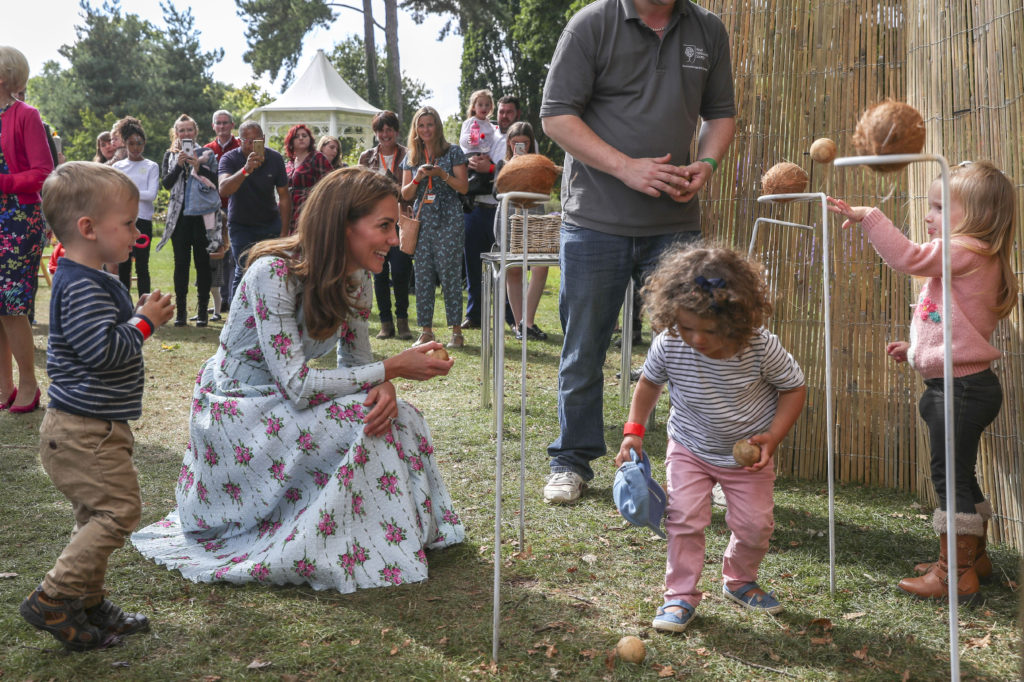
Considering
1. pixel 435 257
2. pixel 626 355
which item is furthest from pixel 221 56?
pixel 626 355

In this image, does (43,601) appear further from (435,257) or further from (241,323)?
(435,257)

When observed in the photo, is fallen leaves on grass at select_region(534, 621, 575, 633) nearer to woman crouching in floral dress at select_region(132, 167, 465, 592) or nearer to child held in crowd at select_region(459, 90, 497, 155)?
woman crouching in floral dress at select_region(132, 167, 465, 592)

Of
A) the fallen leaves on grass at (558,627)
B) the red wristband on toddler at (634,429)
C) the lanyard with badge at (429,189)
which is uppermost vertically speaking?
the lanyard with badge at (429,189)

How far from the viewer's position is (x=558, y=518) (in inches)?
141

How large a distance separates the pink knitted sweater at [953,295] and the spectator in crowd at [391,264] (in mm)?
5352

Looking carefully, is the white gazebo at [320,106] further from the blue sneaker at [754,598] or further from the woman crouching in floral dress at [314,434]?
the blue sneaker at [754,598]

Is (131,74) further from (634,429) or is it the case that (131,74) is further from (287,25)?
(634,429)

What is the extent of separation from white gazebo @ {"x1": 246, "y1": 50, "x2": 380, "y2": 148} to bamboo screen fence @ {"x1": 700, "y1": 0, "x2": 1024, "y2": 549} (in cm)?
1870

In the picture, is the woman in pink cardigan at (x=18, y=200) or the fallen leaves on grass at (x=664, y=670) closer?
the fallen leaves on grass at (x=664, y=670)

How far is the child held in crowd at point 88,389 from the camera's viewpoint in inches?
93.4

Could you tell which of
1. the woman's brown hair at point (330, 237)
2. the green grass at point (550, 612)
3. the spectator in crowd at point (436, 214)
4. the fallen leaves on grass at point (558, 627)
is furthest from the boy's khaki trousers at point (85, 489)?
the spectator in crowd at point (436, 214)

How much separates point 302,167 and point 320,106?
14.3 m

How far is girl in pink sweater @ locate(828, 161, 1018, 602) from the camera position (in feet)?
8.87

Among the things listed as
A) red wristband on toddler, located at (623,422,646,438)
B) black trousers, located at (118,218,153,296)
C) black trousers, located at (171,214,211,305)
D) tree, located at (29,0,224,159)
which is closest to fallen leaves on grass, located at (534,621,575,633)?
red wristband on toddler, located at (623,422,646,438)
